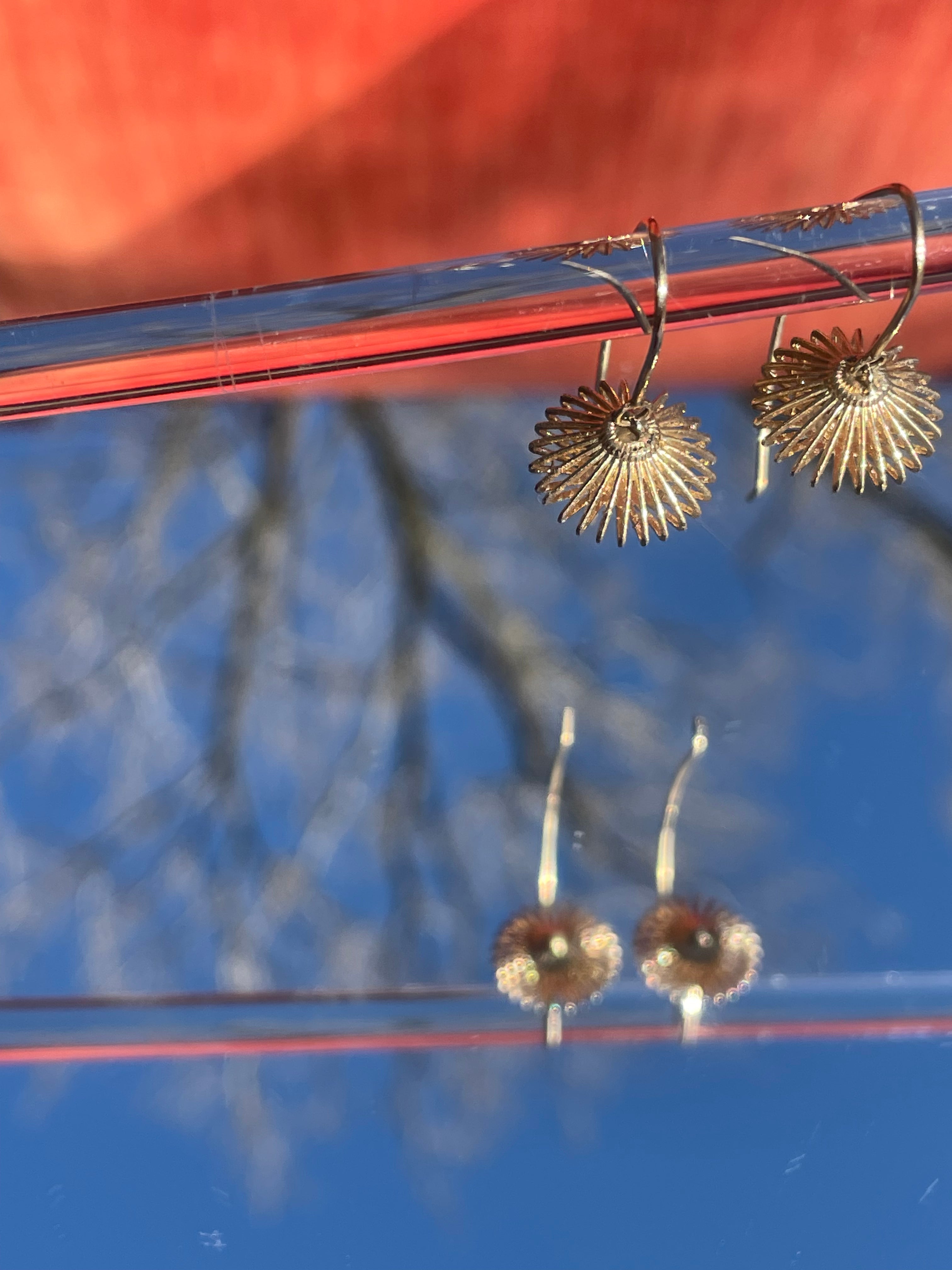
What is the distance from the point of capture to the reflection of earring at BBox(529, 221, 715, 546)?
1.87 ft

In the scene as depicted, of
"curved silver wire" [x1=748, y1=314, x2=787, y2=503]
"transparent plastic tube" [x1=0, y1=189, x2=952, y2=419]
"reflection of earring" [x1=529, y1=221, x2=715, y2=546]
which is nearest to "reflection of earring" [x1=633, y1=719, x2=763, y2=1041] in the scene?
"curved silver wire" [x1=748, y1=314, x2=787, y2=503]

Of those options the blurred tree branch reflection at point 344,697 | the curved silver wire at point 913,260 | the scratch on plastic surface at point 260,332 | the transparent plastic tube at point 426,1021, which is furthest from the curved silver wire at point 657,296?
the transparent plastic tube at point 426,1021

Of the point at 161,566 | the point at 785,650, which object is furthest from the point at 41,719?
the point at 785,650

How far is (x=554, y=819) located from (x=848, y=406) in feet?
1.98

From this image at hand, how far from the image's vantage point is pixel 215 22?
73 centimetres

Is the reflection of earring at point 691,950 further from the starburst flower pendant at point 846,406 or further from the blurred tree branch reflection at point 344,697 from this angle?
the starburst flower pendant at point 846,406

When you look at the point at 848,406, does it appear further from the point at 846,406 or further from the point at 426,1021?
the point at 426,1021

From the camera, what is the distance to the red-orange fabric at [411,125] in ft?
2.41

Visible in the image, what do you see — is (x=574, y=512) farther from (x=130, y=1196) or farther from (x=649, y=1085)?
(x=130, y=1196)

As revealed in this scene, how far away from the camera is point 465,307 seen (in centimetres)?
57

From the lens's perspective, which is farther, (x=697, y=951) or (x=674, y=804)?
(x=674, y=804)

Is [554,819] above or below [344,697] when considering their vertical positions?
below

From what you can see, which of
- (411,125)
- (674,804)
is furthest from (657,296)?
(674,804)

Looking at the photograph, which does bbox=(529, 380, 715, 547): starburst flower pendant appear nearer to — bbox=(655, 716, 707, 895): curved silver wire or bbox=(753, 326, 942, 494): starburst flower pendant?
bbox=(753, 326, 942, 494): starburst flower pendant
